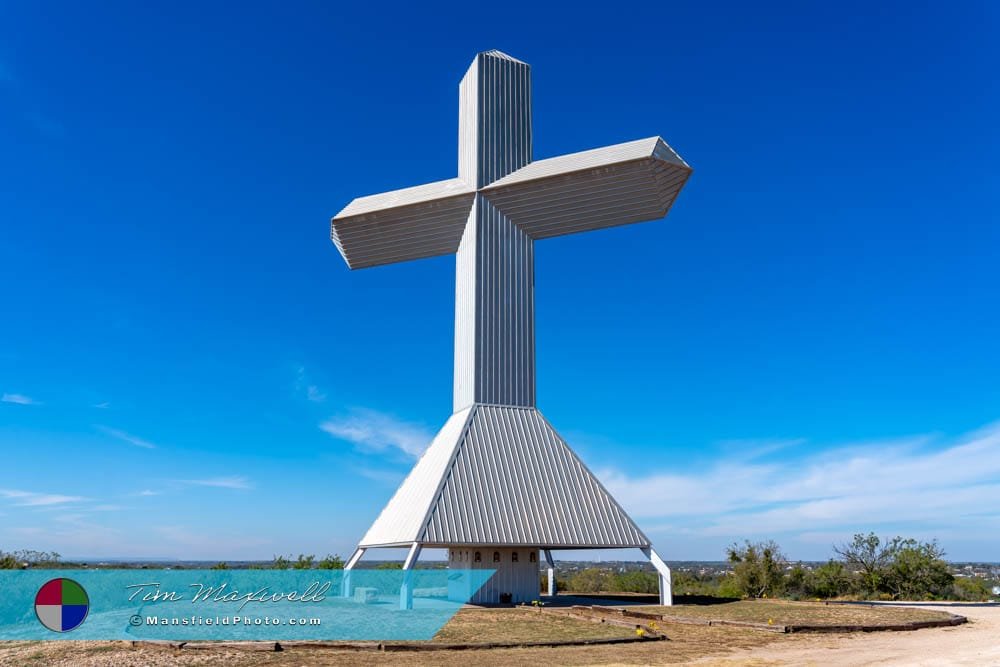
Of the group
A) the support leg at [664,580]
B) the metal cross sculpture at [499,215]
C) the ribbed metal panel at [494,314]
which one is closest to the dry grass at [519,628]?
the support leg at [664,580]

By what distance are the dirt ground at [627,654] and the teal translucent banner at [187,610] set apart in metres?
0.66

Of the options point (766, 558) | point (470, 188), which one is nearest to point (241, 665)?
point (470, 188)

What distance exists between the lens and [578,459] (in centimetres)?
2311

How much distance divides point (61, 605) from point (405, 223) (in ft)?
49.4

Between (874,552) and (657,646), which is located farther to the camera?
(874,552)

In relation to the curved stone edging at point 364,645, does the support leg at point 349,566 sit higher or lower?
higher

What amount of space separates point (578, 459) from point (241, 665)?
44.5ft

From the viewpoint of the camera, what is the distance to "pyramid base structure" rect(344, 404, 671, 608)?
1995cm

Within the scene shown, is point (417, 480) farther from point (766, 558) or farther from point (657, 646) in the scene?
point (766, 558)

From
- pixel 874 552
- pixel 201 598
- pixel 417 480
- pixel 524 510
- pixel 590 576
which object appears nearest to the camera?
pixel 201 598

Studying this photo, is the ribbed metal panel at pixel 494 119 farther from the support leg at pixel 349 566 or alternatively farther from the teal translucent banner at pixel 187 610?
the teal translucent banner at pixel 187 610

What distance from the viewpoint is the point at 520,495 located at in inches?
839

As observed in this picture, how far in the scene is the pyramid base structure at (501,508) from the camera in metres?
20.0

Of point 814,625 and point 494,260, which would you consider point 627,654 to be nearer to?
point 814,625
